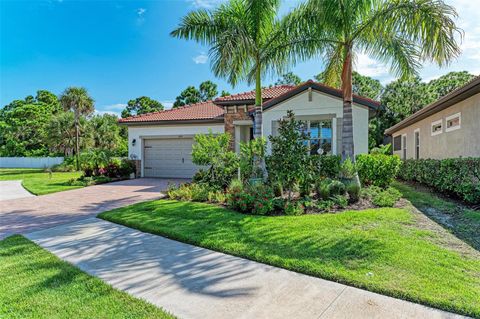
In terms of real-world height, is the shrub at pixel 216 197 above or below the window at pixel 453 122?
below

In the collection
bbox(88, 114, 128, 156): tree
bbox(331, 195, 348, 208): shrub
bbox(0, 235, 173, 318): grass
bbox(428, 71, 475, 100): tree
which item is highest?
bbox(428, 71, 475, 100): tree

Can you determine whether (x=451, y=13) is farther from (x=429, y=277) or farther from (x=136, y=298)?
(x=136, y=298)

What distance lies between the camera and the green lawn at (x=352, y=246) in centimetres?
338

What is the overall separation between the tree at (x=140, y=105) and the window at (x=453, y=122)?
4643 centimetres

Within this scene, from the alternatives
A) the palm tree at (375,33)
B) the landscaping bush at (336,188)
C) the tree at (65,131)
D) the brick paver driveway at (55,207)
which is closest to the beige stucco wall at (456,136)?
the palm tree at (375,33)

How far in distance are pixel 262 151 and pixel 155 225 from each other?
178 inches

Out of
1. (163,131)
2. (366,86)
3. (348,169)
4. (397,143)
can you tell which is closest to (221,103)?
(163,131)

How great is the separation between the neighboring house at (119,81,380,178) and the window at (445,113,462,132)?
286 centimetres

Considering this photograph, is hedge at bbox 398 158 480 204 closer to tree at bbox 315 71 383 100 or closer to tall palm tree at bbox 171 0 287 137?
tall palm tree at bbox 171 0 287 137

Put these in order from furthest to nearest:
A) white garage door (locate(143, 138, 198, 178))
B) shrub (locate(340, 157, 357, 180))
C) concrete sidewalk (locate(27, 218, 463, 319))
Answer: white garage door (locate(143, 138, 198, 178))
shrub (locate(340, 157, 357, 180))
concrete sidewalk (locate(27, 218, 463, 319))

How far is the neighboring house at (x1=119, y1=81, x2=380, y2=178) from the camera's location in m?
12.2

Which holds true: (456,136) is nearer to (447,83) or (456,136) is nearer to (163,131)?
(163,131)

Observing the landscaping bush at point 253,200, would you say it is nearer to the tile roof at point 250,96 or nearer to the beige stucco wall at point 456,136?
the beige stucco wall at point 456,136

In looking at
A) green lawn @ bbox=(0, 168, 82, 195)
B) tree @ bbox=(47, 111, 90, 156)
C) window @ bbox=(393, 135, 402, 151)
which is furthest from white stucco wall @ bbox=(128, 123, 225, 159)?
window @ bbox=(393, 135, 402, 151)
